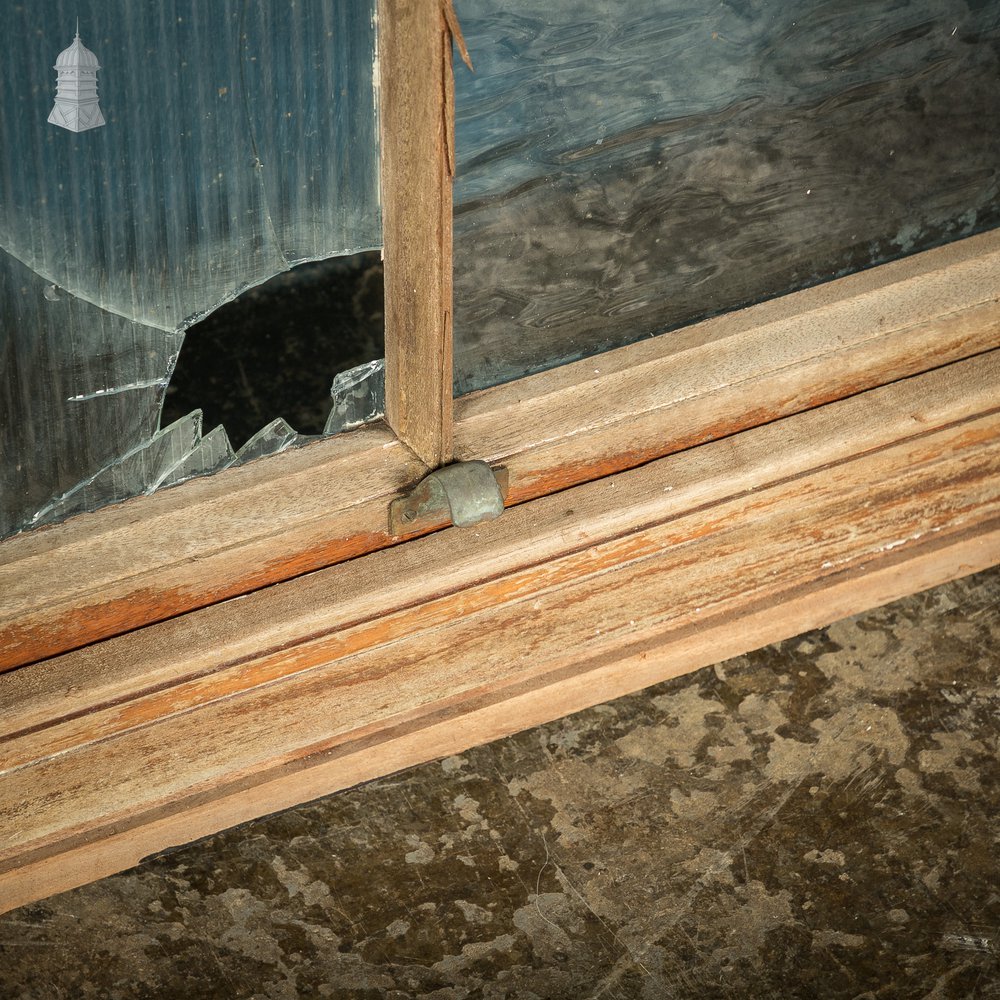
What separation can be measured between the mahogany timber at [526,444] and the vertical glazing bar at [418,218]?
0.07m

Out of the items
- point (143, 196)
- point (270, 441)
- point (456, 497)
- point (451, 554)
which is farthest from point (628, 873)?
point (143, 196)

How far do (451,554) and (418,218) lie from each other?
17.5 inches

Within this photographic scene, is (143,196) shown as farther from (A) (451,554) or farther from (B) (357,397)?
(A) (451,554)

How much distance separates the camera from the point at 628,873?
200 centimetres

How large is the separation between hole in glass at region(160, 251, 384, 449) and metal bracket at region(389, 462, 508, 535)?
5.5 inches

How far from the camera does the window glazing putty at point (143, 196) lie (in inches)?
44.9

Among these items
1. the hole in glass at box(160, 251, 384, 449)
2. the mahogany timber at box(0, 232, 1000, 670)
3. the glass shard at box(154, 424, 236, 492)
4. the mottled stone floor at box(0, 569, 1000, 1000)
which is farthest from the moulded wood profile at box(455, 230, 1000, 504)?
the mottled stone floor at box(0, 569, 1000, 1000)

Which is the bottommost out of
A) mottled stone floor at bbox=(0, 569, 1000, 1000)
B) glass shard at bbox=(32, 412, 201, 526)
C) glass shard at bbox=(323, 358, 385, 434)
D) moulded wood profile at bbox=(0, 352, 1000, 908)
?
mottled stone floor at bbox=(0, 569, 1000, 1000)

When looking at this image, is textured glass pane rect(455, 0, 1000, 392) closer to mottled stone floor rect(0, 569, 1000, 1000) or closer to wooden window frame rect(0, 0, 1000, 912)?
wooden window frame rect(0, 0, 1000, 912)

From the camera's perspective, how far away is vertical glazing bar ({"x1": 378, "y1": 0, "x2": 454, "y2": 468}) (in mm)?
1137

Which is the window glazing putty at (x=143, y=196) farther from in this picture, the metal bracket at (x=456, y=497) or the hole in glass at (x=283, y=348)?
the metal bracket at (x=456, y=497)

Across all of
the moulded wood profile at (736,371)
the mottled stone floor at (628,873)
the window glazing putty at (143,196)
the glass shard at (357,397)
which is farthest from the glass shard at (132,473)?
the mottled stone floor at (628,873)

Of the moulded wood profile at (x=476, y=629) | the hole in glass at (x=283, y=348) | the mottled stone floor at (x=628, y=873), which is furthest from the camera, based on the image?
the mottled stone floor at (x=628, y=873)

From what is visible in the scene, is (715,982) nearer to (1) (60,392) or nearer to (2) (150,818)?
(2) (150,818)
